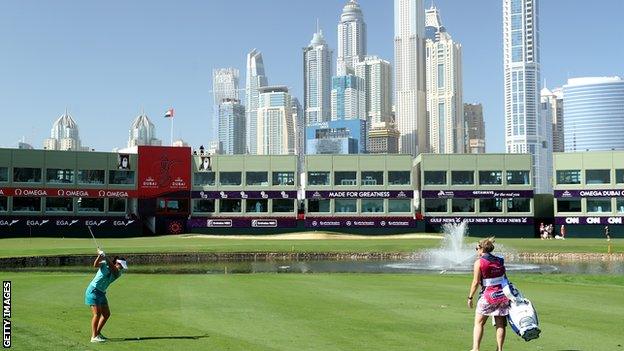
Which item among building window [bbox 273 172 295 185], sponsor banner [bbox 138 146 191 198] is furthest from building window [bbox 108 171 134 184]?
building window [bbox 273 172 295 185]

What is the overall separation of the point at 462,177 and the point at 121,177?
4905 cm

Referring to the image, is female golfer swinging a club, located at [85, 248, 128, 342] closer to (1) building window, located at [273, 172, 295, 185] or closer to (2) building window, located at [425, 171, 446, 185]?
(1) building window, located at [273, 172, 295, 185]

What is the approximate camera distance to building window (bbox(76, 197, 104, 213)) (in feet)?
323

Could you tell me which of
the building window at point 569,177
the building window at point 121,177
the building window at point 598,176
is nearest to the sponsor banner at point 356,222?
the building window at point 569,177

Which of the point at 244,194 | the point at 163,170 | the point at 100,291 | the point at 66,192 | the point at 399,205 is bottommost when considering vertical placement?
the point at 100,291

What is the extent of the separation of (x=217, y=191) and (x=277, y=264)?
165 ft

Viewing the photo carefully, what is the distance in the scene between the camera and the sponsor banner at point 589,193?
99438mm

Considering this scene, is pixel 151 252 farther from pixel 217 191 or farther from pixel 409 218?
pixel 409 218

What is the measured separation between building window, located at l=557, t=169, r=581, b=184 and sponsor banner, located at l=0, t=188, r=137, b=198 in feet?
199

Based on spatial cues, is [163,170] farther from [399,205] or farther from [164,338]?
[164,338]

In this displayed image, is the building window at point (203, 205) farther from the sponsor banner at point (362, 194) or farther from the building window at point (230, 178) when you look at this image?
the sponsor banner at point (362, 194)

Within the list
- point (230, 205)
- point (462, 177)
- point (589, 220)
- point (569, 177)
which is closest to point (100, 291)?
point (230, 205)

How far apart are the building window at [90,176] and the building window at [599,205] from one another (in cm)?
6837

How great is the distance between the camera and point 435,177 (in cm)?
10500
